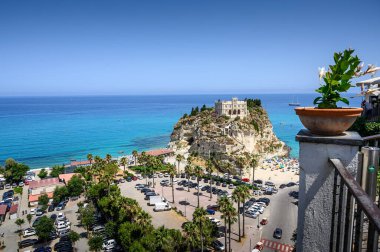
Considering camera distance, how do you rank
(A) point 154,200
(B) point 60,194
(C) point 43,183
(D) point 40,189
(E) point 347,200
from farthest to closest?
(C) point 43,183 → (D) point 40,189 → (B) point 60,194 → (A) point 154,200 → (E) point 347,200

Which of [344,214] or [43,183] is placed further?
[43,183]

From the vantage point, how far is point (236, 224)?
3675 centimetres

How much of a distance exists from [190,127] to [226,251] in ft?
170

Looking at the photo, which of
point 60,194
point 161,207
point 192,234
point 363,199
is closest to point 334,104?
point 363,199

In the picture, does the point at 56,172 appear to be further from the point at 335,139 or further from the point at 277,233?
the point at 335,139

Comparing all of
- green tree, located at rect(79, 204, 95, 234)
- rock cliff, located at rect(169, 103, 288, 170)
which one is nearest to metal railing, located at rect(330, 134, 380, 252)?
green tree, located at rect(79, 204, 95, 234)

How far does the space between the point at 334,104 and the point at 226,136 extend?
2482 inches

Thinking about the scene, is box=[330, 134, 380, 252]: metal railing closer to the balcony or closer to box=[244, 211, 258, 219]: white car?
the balcony

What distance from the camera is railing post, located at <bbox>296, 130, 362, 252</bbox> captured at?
3074 millimetres

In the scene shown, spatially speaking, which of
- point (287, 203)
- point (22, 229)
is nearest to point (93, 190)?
point (22, 229)

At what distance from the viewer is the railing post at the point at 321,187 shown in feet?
10.1

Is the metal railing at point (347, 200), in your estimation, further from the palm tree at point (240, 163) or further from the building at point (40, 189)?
the palm tree at point (240, 163)

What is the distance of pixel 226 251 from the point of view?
28.9 meters

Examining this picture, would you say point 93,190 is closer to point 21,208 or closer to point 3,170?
point 21,208
